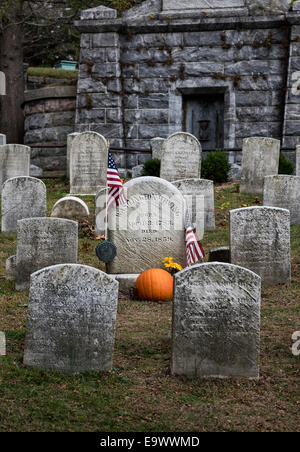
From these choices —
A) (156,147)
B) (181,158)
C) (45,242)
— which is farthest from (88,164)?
(45,242)

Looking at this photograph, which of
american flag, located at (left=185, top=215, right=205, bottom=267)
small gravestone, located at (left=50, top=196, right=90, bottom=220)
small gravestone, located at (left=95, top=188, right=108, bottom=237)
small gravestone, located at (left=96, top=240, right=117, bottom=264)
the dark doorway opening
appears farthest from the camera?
the dark doorway opening

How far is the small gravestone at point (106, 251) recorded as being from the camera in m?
7.36

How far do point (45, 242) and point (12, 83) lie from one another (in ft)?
45.7

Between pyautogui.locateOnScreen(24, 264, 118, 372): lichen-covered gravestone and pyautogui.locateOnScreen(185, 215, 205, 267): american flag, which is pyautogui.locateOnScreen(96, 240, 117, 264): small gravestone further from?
pyautogui.locateOnScreen(24, 264, 118, 372): lichen-covered gravestone

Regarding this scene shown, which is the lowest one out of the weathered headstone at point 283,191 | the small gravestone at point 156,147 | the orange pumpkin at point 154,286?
the orange pumpkin at point 154,286

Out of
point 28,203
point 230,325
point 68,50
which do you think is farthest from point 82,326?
point 68,50

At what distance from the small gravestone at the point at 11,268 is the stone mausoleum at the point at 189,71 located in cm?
920

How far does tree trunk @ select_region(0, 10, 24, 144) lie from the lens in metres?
19.6

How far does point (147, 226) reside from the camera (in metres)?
7.55

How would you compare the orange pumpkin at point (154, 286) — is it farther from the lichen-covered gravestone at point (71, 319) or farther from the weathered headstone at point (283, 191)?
the weathered headstone at point (283, 191)

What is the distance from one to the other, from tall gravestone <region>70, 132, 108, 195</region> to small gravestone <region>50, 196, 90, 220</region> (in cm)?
285

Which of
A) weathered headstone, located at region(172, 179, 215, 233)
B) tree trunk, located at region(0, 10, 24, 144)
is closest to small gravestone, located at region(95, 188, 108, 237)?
weathered headstone, located at region(172, 179, 215, 233)

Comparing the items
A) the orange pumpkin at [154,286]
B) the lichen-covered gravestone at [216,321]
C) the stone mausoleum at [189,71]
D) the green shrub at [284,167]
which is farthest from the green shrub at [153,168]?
the lichen-covered gravestone at [216,321]

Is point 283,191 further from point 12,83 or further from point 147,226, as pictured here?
point 12,83
